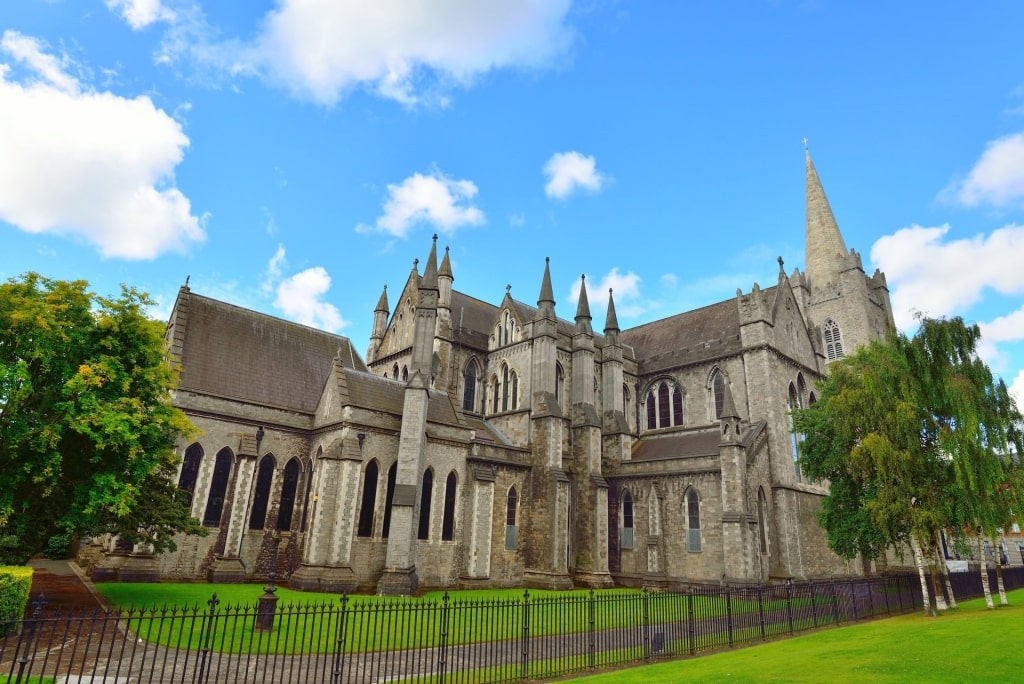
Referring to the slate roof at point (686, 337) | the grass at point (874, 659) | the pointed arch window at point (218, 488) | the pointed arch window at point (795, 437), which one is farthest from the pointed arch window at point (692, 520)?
the pointed arch window at point (218, 488)

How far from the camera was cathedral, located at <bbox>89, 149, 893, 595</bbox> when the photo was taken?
78.5 feet

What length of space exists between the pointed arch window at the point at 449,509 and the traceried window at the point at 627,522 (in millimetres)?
9842

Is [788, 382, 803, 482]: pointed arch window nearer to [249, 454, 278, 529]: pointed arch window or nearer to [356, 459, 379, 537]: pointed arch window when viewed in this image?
[356, 459, 379, 537]: pointed arch window

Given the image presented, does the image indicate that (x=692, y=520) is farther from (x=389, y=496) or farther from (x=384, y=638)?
(x=384, y=638)

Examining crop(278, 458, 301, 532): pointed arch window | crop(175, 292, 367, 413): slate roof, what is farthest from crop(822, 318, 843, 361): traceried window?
crop(278, 458, 301, 532): pointed arch window

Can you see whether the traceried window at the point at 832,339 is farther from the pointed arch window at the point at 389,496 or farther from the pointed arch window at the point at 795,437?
the pointed arch window at the point at 389,496

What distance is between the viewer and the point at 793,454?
A: 32.2 metres

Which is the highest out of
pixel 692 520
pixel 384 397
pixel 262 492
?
pixel 384 397

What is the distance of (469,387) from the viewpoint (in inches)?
1405

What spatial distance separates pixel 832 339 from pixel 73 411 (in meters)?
47.7

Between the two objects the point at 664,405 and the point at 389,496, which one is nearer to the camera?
the point at 389,496

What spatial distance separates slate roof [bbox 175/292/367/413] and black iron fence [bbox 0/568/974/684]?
35.2 ft

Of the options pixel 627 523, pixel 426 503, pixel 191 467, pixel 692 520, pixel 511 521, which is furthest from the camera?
pixel 627 523

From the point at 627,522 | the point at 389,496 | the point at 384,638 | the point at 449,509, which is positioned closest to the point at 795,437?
the point at 627,522
